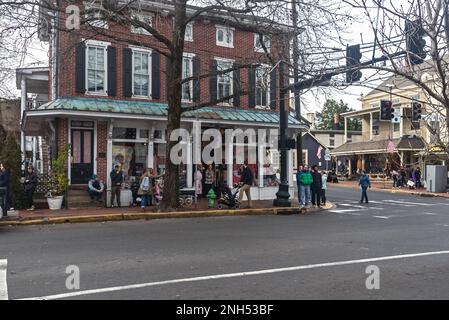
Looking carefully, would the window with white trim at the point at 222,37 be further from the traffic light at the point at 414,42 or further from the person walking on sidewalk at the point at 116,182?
the traffic light at the point at 414,42

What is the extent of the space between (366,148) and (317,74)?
4145 centimetres

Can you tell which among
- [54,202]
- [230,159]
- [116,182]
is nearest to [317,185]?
[230,159]

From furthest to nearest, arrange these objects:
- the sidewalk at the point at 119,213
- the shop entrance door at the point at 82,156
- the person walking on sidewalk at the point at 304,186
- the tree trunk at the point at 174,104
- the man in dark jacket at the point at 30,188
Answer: the person walking on sidewalk at the point at 304,186
the shop entrance door at the point at 82,156
the man in dark jacket at the point at 30,188
the tree trunk at the point at 174,104
the sidewalk at the point at 119,213

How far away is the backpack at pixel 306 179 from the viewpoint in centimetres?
1988

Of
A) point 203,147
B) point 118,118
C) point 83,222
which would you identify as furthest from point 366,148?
point 83,222

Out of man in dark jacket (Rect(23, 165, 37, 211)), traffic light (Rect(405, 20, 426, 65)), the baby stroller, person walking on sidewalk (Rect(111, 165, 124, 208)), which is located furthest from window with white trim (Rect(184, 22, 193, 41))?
traffic light (Rect(405, 20, 426, 65))

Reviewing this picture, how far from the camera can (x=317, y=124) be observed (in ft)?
286

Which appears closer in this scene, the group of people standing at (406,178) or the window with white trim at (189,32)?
the window with white trim at (189,32)

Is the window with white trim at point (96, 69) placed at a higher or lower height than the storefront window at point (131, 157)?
higher

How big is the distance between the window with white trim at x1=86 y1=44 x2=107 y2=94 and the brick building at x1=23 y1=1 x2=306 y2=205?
4 cm

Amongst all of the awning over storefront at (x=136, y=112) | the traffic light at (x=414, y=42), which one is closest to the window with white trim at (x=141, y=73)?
the awning over storefront at (x=136, y=112)

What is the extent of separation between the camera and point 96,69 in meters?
20.1

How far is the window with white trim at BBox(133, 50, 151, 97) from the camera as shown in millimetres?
21094

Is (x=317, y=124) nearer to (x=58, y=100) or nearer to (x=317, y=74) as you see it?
(x=58, y=100)
